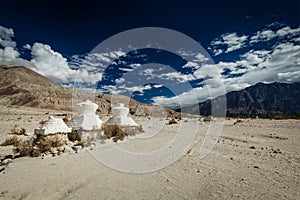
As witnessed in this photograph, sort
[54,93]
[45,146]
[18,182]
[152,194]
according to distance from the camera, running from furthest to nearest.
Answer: [54,93]
[45,146]
[18,182]
[152,194]

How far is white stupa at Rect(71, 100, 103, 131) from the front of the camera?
435 inches

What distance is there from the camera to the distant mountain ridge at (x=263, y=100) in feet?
415

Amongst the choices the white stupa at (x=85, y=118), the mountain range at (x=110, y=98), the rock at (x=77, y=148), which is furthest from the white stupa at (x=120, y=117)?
the mountain range at (x=110, y=98)

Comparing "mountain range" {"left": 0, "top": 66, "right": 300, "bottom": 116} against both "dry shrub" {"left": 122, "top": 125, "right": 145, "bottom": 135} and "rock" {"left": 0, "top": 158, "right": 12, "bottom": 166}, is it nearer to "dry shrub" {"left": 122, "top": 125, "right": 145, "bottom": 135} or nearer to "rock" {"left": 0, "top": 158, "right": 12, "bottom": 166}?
"dry shrub" {"left": 122, "top": 125, "right": 145, "bottom": 135}

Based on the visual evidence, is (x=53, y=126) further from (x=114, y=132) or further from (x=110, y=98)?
(x=110, y=98)

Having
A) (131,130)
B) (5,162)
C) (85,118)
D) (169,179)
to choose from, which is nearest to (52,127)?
(5,162)

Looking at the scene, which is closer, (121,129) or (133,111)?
(121,129)

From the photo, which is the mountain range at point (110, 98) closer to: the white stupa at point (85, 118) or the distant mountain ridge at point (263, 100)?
the distant mountain ridge at point (263, 100)

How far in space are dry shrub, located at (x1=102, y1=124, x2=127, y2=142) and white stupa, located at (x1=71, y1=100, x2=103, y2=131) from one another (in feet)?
1.88

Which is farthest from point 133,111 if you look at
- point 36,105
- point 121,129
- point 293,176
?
point 293,176

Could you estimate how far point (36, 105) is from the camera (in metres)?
62.8

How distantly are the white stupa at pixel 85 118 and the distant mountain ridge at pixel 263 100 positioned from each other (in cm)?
11045

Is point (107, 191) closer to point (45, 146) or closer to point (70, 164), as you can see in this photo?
point (70, 164)

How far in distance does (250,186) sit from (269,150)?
3842 mm
